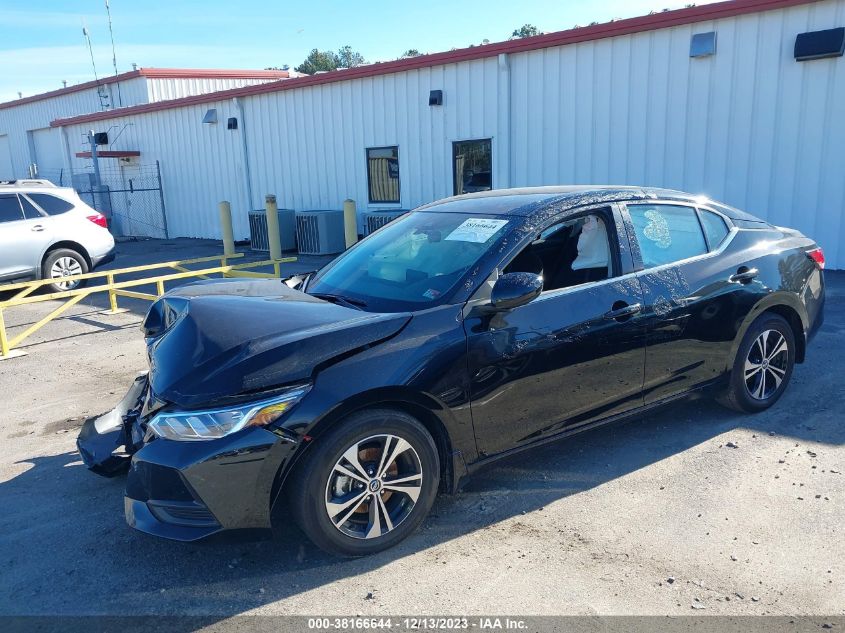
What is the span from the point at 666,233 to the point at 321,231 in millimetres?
11399

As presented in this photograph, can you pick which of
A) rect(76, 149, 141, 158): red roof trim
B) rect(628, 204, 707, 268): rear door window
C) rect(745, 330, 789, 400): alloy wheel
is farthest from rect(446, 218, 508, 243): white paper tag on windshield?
rect(76, 149, 141, 158): red roof trim

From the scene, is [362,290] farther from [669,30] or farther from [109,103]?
[109,103]

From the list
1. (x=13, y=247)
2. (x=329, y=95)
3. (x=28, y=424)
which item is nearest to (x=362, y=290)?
(x=28, y=424)

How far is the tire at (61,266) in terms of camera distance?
1084 cm

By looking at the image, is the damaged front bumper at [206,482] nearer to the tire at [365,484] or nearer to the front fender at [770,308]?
the tire at [365,484]

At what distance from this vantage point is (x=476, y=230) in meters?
3.86

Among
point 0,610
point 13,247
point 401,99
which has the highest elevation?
point 401,99

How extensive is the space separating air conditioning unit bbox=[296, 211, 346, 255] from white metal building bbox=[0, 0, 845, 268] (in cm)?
→ 94

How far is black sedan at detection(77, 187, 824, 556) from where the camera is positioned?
9.82 ft

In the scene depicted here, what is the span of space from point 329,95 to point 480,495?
44.6 feet

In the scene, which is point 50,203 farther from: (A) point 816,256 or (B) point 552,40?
(A) point 816,256

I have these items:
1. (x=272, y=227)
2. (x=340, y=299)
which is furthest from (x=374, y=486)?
(x=272, y=227)

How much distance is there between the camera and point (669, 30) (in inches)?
420

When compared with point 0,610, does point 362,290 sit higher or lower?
higher
